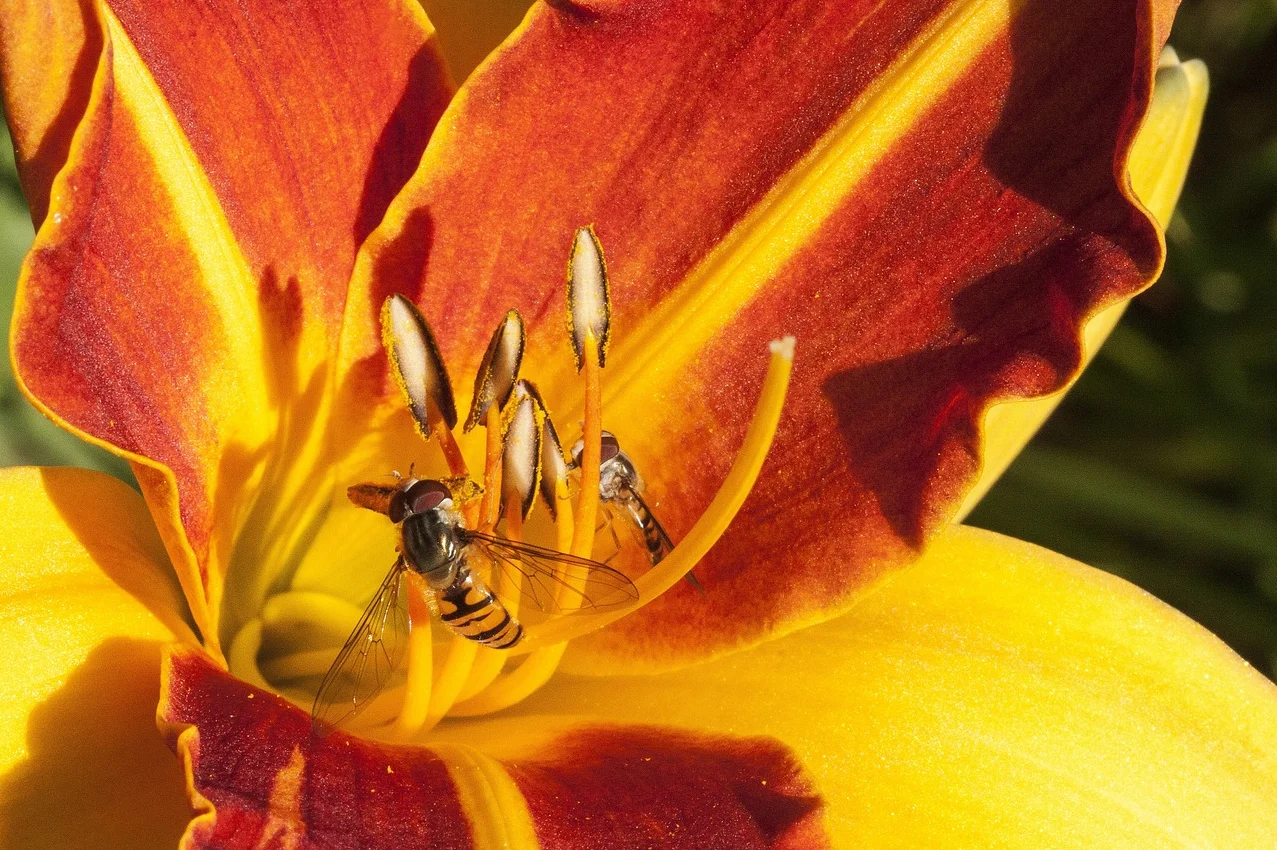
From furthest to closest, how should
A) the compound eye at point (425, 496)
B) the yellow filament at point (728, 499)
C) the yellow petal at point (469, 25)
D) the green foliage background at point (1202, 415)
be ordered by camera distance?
the green foliage background at point (1202, 415), the yellow petal at point (469, 25), the compound eye at point (425, 496), the yellow filament at point (728, 499)

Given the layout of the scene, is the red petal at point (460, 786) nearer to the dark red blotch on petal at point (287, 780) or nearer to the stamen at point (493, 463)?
the dark red blotch on petal at point (287, 780)

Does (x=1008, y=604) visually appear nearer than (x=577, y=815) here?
No

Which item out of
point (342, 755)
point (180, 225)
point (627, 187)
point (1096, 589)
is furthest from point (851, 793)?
point (180, 225)

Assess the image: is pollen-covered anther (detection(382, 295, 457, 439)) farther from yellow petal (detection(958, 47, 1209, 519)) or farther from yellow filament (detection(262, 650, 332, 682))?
yellow petal (detection(958, 47, 1209, 519))

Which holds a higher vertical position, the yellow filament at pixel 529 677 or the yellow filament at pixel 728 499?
the yellow filament at pixel 728 499

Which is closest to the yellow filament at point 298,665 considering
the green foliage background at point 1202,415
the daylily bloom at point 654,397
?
the daylily bloom at point 654,397

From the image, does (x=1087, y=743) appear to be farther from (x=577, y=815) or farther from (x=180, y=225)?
(x=180, y=225)

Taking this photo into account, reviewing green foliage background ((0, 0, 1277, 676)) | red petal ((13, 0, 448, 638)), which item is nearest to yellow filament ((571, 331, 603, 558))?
red petal ((13, 0, 448, 638))
